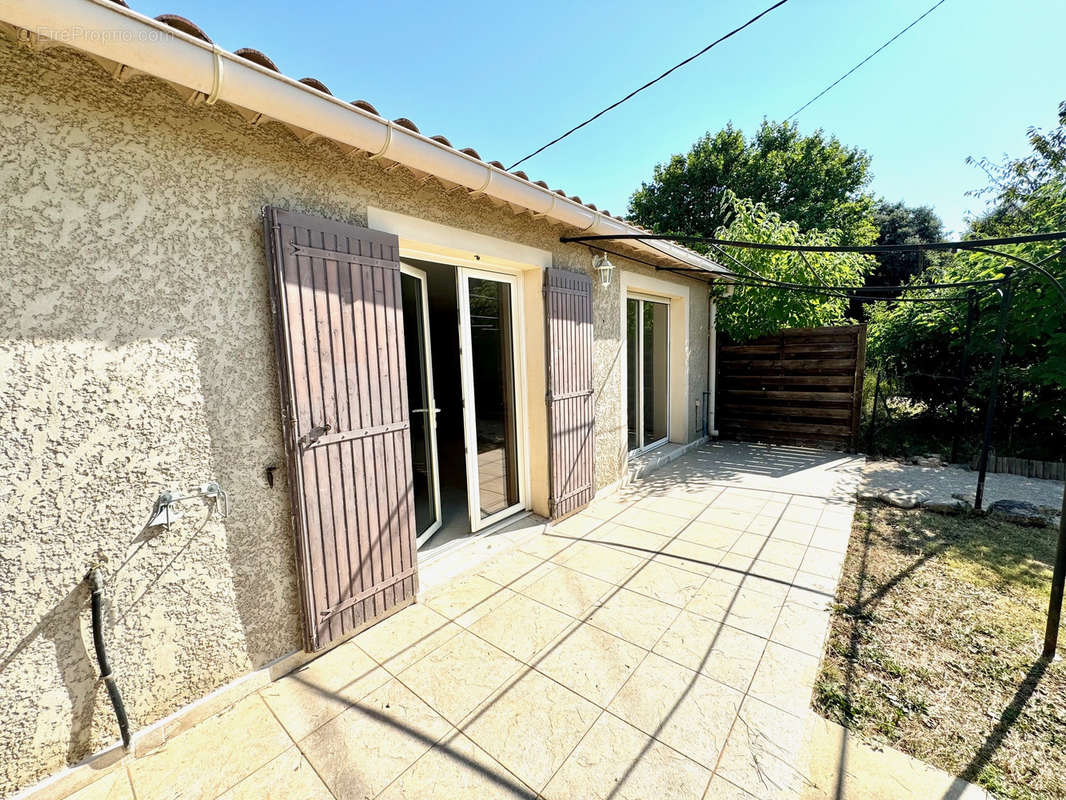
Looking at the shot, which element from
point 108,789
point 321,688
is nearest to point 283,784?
point 321,688

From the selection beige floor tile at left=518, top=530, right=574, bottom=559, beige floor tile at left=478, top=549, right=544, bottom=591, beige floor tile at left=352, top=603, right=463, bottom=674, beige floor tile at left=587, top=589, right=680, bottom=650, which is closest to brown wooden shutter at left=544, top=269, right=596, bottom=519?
beige floor tile at left=518, top=530, right=574, bottom=559

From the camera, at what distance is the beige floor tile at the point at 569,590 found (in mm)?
3605

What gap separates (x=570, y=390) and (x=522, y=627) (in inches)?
109

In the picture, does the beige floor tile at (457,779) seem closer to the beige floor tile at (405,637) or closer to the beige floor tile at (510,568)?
the beige floor tile at (405,637)

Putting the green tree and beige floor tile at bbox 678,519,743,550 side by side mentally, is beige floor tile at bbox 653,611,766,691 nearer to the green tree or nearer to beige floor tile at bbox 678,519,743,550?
beige floor tile at bbox 678,519,743,550

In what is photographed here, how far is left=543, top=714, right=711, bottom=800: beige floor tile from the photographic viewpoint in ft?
6.79

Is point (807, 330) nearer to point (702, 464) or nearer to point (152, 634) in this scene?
point (702, 464)

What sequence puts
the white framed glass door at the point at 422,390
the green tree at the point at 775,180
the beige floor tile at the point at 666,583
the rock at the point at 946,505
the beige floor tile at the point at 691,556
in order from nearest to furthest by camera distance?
the beige floor tile at the point at 666,583
the beige floor tile at the point at 691,556
the white framed glass door at the point at 422,390
the rock at the point at 946,505
the green tree at the point at 775,180

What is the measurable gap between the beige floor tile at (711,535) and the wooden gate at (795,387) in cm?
514

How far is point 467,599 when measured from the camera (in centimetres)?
374

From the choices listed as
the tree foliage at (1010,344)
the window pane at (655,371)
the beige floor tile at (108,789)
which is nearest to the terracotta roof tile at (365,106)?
the beige floor tile at (108,789)

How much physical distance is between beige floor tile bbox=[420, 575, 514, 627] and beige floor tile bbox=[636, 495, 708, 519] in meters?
2.66

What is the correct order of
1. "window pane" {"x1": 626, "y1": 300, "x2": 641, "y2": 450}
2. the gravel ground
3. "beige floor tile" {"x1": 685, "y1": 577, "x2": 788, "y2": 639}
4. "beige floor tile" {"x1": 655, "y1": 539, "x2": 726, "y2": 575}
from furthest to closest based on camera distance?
"window pane" {"x1": 626, "y1": 300, "x2": 641, "y2": 450}
the gravel ground
"beige floor tile" {"x1": 655, "y1": 539, "x2": 726, "y2": 575}
"beige floor tile" {"x1": 685, "y1": 577, "x2": 788, "y2": 639}

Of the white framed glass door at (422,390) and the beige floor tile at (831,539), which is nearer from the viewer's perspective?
the white framed glass door at (422,390)
